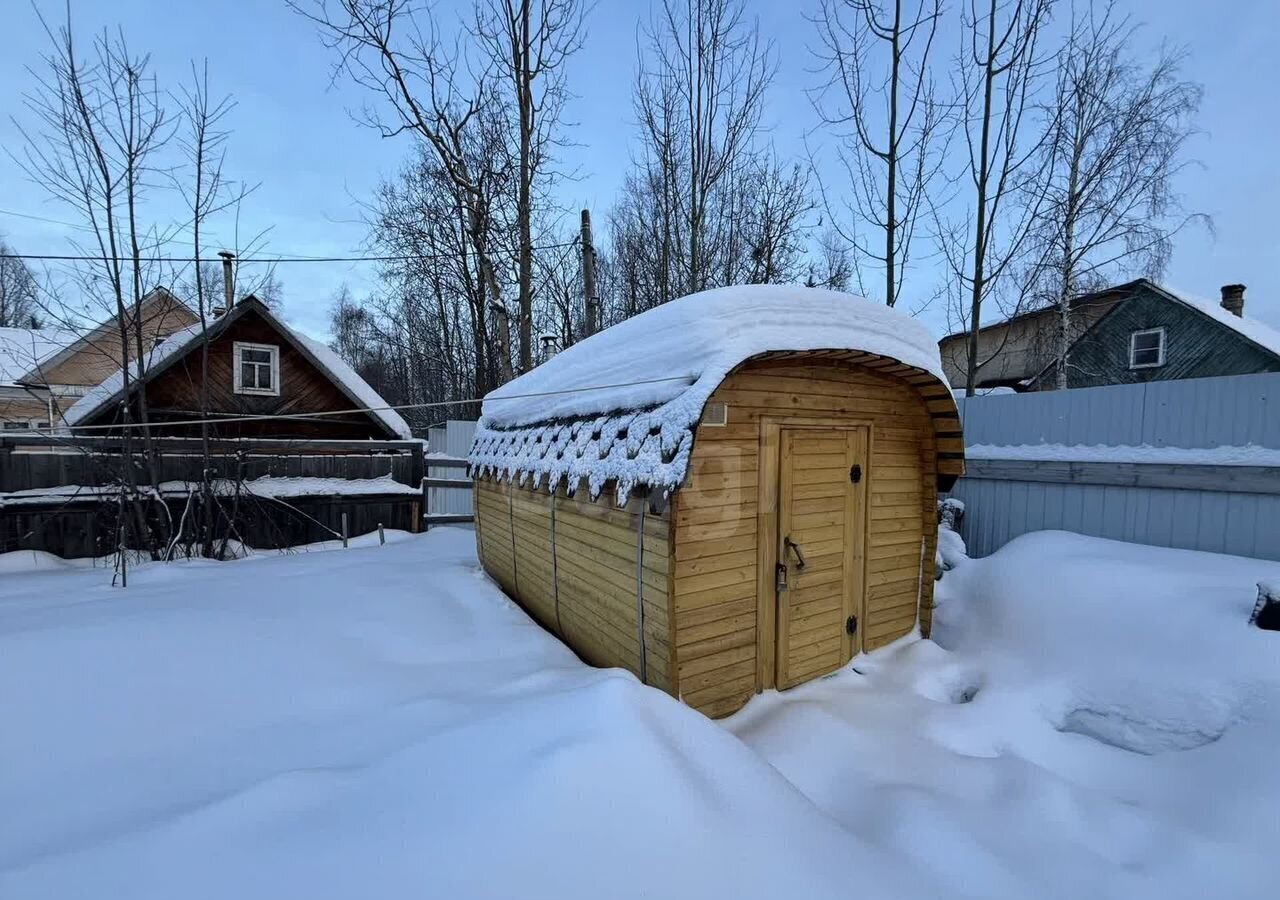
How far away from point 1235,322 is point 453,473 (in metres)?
20.1

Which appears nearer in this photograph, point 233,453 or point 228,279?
point 233,453

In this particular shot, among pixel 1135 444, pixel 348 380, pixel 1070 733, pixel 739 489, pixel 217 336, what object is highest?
pixel 217 336

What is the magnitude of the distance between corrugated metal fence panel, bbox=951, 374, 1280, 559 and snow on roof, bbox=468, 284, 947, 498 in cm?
253

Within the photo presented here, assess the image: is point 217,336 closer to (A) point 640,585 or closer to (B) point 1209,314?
(A) point 640,585

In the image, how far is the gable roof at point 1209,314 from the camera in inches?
492

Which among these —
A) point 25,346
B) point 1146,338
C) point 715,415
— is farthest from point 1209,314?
point 25,346

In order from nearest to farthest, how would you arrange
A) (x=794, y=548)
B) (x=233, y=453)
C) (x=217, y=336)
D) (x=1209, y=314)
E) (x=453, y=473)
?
(x=794, y=548) → (x=233, y=453) → (x=217, y=336) → (x=453, y=473) → (x=1209, y=314)

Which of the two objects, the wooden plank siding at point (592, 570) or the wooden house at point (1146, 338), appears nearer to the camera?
the wooden plank siding at point (592, 570)

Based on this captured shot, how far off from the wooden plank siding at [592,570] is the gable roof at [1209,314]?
1430cm

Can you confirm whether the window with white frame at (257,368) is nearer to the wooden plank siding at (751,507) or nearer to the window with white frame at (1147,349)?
the wooden plank siding at (751,507)

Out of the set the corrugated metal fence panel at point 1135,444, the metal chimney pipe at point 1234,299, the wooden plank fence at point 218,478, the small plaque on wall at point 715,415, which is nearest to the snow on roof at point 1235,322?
the metal chimney pipe at point 1234,299

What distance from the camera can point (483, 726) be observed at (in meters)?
2.33

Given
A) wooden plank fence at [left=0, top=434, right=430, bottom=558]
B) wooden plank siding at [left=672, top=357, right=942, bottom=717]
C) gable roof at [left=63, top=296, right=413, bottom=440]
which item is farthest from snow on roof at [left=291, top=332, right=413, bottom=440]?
wooden plank siding at [left=672, top=357, right=942, bottom=717]

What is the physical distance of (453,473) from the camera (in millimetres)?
10367
